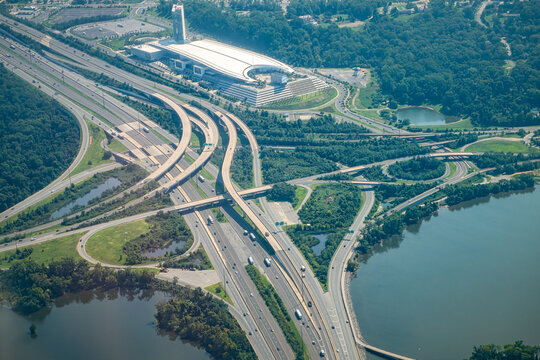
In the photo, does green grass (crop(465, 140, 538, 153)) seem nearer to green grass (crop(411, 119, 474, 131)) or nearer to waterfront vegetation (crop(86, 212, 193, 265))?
green grass (crop(411, 119, 474, 131))

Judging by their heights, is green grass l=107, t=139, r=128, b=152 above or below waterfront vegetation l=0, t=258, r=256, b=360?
above

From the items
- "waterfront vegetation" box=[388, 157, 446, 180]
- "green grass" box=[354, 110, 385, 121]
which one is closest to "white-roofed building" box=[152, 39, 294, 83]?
"green grass" box=[354, 110, 385, 121]

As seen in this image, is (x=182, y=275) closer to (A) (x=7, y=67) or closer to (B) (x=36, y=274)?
(B) (x=36, y=274)

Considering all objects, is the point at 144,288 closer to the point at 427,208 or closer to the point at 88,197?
the point at 88,197

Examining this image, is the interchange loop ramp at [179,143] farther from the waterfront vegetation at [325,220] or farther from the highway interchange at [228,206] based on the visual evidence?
the waterfront vegetation at [325,220]

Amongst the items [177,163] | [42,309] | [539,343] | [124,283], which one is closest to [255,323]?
[124,283]

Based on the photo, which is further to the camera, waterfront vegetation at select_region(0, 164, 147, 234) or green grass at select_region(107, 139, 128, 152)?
green grass at select_region(107, 139, 128, 152)
